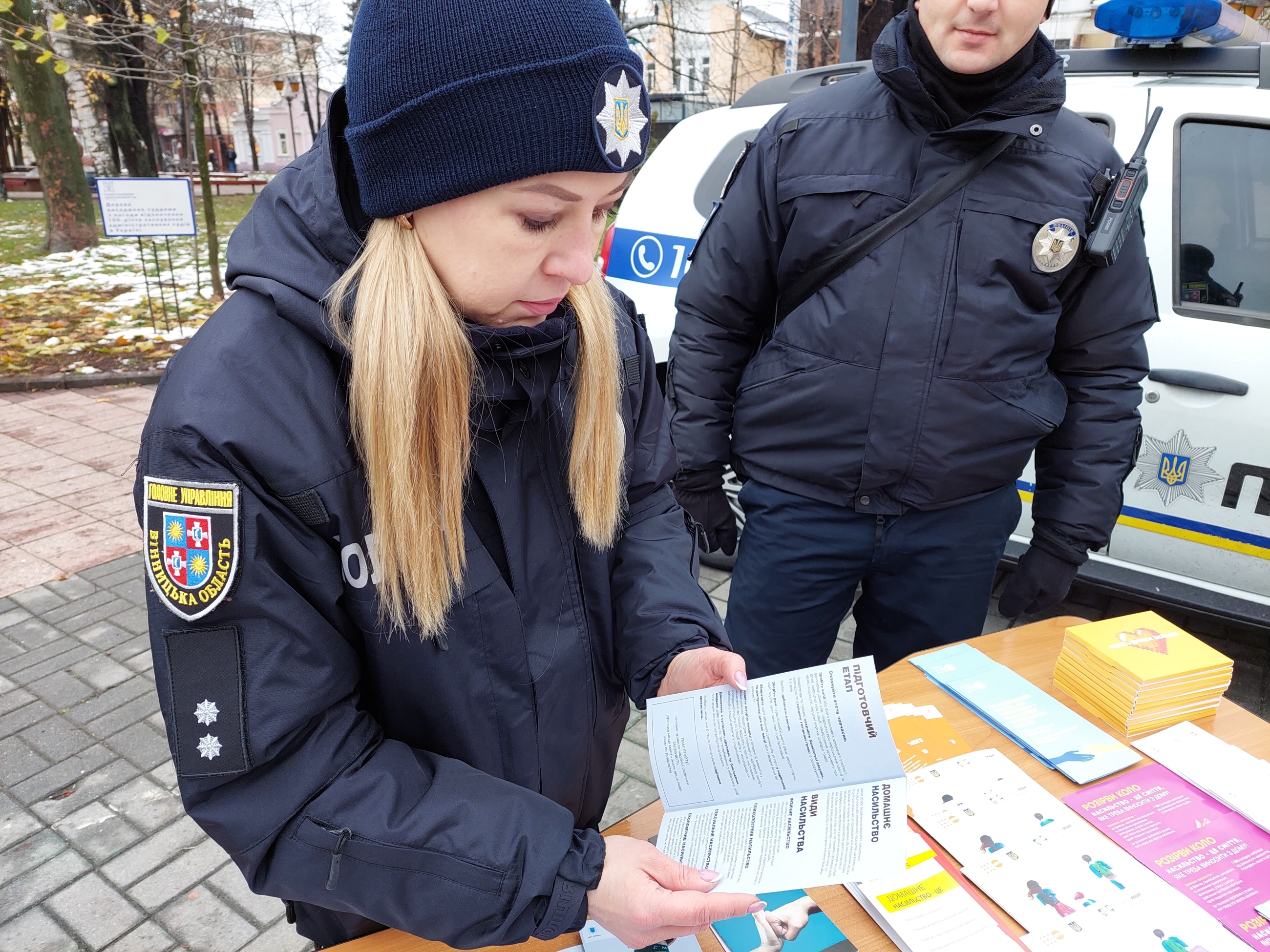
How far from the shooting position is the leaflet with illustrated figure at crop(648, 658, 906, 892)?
3.35 ft

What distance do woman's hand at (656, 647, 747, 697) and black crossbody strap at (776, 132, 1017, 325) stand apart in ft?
3.28

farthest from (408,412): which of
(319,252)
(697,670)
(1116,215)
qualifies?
(1116,215)

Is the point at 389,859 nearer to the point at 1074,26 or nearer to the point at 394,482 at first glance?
the point at 394,482

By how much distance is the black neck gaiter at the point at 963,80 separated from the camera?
1.83 metres

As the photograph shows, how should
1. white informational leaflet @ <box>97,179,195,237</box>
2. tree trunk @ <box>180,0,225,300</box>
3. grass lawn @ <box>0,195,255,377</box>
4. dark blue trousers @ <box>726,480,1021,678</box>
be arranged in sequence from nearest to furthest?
1. dark blue trousers @ <box>726,480,1021,678</box>
2. white informational leaflet @ <box>97,179,195,237</box>
3. tree trunk @ <box>180,0,225,300</box>
4. grass lawn @ <box>0,195,255,377</box>

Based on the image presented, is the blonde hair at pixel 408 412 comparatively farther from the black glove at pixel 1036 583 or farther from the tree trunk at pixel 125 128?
the tree trunk at pixel 125 128

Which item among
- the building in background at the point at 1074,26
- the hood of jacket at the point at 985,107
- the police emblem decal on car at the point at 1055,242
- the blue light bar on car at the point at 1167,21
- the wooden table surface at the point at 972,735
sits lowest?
the wooden table surface at the point at 972,735

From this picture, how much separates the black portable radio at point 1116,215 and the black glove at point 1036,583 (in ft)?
2.41

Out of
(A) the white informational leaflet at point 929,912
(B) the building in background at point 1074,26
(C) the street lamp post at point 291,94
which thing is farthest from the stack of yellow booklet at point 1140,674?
(C) the street lamp post at point 291,94

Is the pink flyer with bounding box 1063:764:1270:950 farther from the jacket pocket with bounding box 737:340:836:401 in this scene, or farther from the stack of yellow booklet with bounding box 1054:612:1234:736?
the jacket pocket with bounding box 737:340:836:401

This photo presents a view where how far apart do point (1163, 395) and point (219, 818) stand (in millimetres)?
2922

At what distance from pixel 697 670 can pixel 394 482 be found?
0.55 m

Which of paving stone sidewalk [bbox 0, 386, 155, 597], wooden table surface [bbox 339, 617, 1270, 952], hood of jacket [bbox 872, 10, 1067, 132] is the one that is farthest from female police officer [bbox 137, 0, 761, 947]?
paving stone sidewalk [bbox 0, 386, 155, 597]

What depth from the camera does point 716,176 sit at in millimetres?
3459
